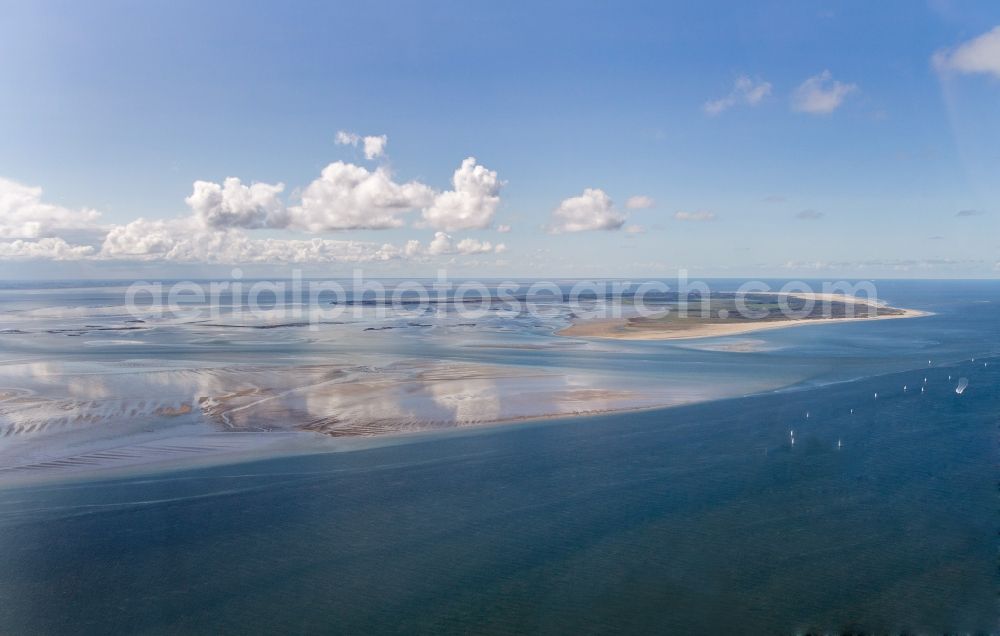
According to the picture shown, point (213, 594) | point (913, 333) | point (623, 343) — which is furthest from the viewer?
point (913, 333)

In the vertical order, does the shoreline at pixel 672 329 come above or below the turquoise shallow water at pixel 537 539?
above

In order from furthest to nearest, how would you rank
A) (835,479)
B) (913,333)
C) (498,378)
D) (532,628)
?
(913,333) < (498,378) < (835,479) < (532,628)

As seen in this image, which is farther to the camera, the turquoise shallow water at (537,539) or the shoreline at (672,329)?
the shoreline at (672,329)

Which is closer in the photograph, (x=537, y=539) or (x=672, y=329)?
(x=537, y=539)

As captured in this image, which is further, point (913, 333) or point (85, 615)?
point (913, 333)

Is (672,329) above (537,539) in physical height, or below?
above

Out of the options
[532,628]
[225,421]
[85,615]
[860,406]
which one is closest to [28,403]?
[225,421]

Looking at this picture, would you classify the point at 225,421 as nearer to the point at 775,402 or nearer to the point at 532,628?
the point at 532,628

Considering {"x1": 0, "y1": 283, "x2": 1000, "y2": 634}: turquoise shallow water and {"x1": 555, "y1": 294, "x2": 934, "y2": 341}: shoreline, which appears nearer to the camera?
{"x1": 0, "y1": 283, "x2": 1000, "y2": 634}: turquoise shallow water
